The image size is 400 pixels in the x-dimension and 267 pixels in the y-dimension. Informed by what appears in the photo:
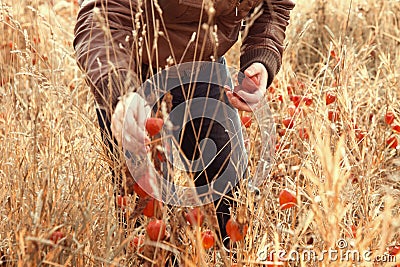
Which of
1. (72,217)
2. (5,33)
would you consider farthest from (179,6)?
(5,33)

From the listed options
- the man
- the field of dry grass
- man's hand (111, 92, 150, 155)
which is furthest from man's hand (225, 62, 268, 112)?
man's hand (111, 92, 150, 155)

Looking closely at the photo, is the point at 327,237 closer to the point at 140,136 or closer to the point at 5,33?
the point at 140,136

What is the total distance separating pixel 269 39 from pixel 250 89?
257mm

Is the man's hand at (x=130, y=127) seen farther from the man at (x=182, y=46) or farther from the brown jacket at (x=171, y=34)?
the brown jacket at (x=171, y=34)

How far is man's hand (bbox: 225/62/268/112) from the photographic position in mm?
1757

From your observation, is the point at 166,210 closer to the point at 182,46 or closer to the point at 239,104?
the point at 239,104

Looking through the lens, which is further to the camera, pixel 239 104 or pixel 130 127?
pixel 239 104

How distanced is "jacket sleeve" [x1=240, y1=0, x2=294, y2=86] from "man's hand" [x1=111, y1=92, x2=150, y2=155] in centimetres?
75

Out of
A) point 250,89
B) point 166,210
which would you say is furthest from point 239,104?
point 166,210

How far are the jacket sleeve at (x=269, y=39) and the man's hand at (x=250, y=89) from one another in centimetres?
6

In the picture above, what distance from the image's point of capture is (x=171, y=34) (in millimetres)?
1855

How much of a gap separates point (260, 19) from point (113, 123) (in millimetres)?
940

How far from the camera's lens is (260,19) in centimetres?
205

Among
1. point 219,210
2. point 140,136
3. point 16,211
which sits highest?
point 140,136
